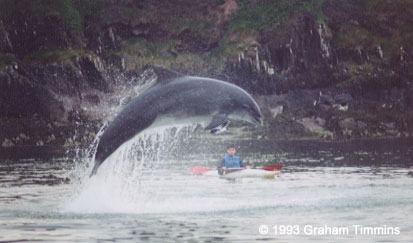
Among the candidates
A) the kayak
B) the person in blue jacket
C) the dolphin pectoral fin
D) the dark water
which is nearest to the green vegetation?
the dark water

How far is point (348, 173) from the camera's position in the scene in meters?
40.6

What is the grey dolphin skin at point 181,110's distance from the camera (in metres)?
22.8

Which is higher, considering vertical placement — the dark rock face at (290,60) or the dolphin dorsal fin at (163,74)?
the dark rock face at (290,60)

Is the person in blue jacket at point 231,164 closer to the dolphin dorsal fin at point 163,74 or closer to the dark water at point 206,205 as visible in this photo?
the dark water at point 206,205

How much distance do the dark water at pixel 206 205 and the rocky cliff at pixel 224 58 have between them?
129ft

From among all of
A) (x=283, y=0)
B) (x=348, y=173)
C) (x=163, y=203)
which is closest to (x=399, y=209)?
(x=163, y=203)

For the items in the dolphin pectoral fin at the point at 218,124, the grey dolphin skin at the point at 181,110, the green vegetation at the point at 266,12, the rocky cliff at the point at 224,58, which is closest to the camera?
the dolphin pectoral fin at the point at 218,124

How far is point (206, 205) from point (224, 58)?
86.1 meters

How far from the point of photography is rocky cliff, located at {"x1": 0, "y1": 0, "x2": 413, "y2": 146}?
90.8 m

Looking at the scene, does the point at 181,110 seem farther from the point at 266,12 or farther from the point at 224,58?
the point at 266,12

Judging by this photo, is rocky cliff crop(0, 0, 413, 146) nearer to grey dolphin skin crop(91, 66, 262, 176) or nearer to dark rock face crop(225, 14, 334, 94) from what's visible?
dark rock face crop(225, 14, 334, 94)

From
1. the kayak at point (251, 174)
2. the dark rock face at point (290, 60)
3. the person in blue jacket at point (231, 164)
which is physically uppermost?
the dark rock face at point (290, 60)

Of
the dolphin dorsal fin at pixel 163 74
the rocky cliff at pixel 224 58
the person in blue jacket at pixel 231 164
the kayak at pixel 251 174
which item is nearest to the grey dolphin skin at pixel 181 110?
the dolphin dorsal fin at pixel 163 74

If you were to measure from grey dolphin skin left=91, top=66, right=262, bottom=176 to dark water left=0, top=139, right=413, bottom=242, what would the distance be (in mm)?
2425
